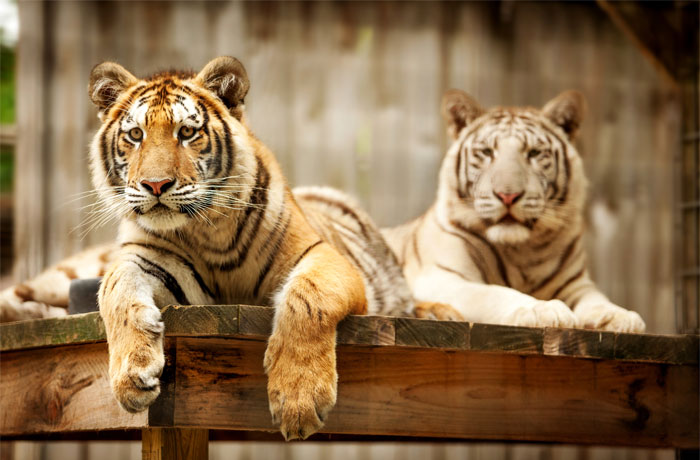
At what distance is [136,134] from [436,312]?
124 cm

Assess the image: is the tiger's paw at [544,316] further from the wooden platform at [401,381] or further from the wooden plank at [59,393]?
the wooden plank at [59,393]

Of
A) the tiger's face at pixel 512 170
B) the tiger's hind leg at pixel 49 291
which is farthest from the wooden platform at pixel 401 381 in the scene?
the tiger's face at pixel 512 170

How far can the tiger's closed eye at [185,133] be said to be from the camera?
7.11ft

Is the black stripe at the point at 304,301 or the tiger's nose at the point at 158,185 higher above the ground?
the tiger's nose at the point at 158,185

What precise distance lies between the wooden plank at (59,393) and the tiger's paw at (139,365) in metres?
0.08

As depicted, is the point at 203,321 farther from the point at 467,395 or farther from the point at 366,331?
the point at 467,395

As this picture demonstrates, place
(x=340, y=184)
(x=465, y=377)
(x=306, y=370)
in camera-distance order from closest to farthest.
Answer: (x=306, y=370) → (x=465, y=377) → (x=340, y=184)

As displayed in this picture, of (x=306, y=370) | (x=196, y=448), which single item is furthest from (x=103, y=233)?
(x=306, y=370)

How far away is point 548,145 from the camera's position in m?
3.21

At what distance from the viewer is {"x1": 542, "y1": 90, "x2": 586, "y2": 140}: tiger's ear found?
330cm

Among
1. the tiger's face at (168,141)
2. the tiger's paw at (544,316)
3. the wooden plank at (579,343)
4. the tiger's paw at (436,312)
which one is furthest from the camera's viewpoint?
the tiger's paw at (436,312)

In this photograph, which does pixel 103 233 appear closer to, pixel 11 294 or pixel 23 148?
pixel 23 148

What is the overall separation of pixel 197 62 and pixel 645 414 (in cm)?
302

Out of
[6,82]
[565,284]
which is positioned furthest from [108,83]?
[6,82]
